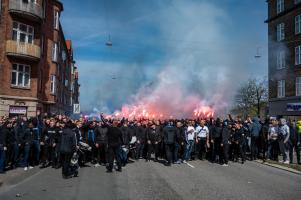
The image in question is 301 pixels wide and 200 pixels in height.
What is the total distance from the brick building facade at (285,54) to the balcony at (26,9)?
20.6 m

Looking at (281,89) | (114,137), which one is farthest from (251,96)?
(114,137)

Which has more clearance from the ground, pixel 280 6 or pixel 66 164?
pixel 280 6

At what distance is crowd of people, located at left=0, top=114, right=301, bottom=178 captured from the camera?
1280cm

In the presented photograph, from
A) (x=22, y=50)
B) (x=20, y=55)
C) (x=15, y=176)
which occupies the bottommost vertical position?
(x=15, y=176)

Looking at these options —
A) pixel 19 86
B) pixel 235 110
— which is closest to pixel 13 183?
pixel 19 86

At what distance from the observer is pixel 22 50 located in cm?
2733

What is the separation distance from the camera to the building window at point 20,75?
27556mm

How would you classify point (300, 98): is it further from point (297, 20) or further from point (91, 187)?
point (91, 187)

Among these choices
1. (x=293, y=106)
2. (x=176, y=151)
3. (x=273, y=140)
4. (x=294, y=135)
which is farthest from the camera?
(x=293, y=106)

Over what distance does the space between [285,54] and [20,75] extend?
78.7 ft

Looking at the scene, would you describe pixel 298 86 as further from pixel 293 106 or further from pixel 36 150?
pixel 36 150

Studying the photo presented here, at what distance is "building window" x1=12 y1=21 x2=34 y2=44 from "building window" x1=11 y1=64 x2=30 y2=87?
7.12 feet

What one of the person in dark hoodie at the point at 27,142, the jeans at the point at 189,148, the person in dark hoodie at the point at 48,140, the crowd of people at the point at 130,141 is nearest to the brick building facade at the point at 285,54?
the crowd of people at the point at 130,141

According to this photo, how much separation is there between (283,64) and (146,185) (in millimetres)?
27641
